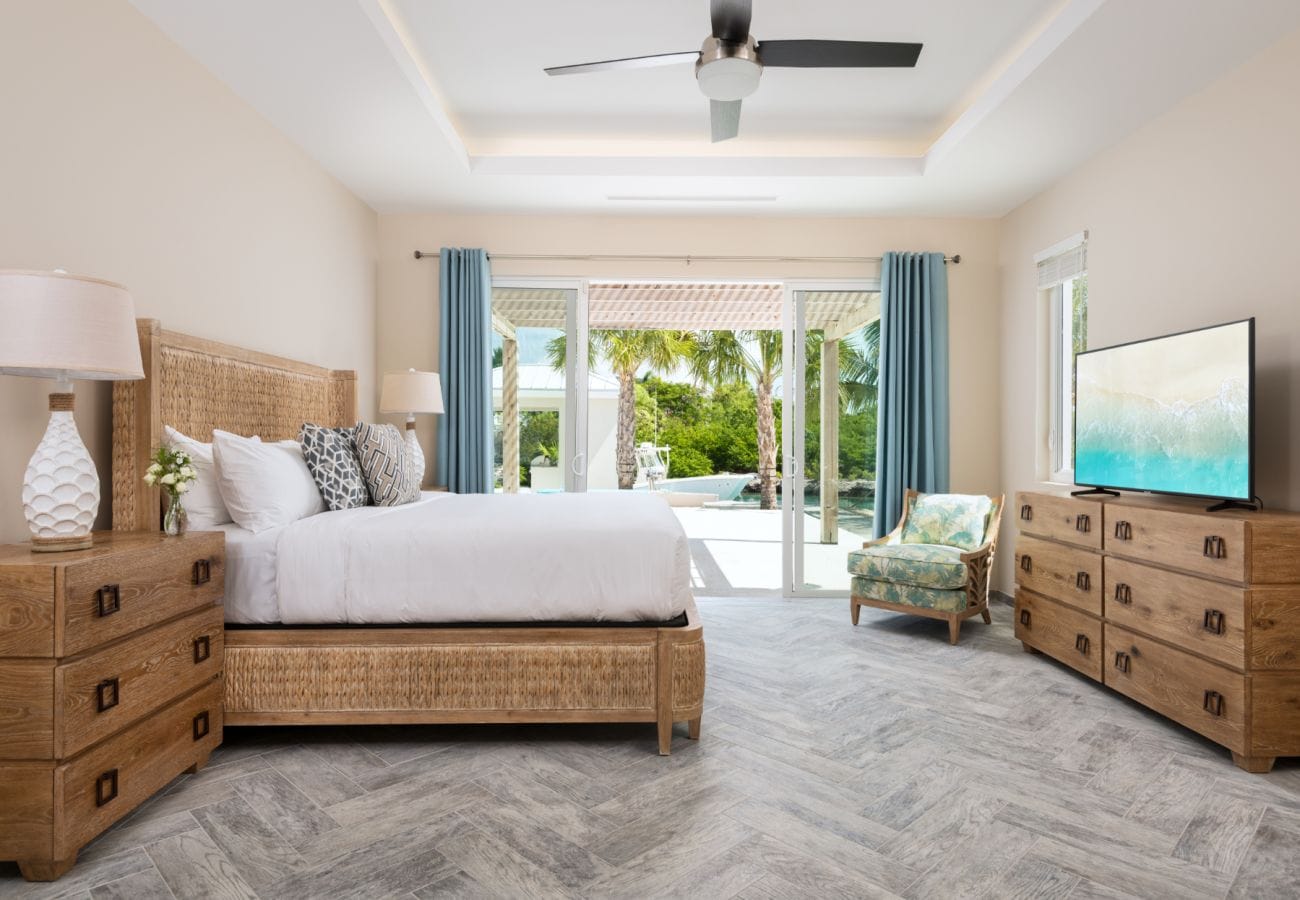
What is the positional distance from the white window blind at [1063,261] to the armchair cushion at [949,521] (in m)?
1.43

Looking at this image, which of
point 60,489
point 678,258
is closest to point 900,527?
point 678,258

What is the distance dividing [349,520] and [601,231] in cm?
318

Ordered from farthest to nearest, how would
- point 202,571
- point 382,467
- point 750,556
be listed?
point 750,556
point 382,467
point 202,571

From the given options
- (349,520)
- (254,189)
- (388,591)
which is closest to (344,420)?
(254,189)

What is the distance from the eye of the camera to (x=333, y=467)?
3.03m

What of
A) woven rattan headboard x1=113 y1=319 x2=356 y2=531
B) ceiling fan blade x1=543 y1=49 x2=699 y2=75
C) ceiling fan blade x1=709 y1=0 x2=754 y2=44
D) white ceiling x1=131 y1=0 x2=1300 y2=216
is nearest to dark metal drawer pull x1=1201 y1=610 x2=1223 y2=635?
white ceiling x1=131 y1=0 x2=1300 y2=216

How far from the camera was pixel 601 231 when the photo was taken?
502 cm

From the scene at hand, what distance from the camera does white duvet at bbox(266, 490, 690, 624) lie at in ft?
7.88

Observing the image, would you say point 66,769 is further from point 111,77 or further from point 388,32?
point 388,32

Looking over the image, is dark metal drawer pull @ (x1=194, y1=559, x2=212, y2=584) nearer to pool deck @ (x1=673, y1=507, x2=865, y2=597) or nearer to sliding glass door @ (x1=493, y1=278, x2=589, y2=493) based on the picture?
sliding glass door @ (x1=493, y1=278, x2=589, y2=493)

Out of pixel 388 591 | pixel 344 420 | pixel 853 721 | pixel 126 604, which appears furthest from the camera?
pixel 344 420

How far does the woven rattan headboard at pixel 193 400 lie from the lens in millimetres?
2492

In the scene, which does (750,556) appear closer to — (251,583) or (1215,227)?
(1215,227)

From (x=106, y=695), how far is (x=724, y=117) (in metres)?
2.99
